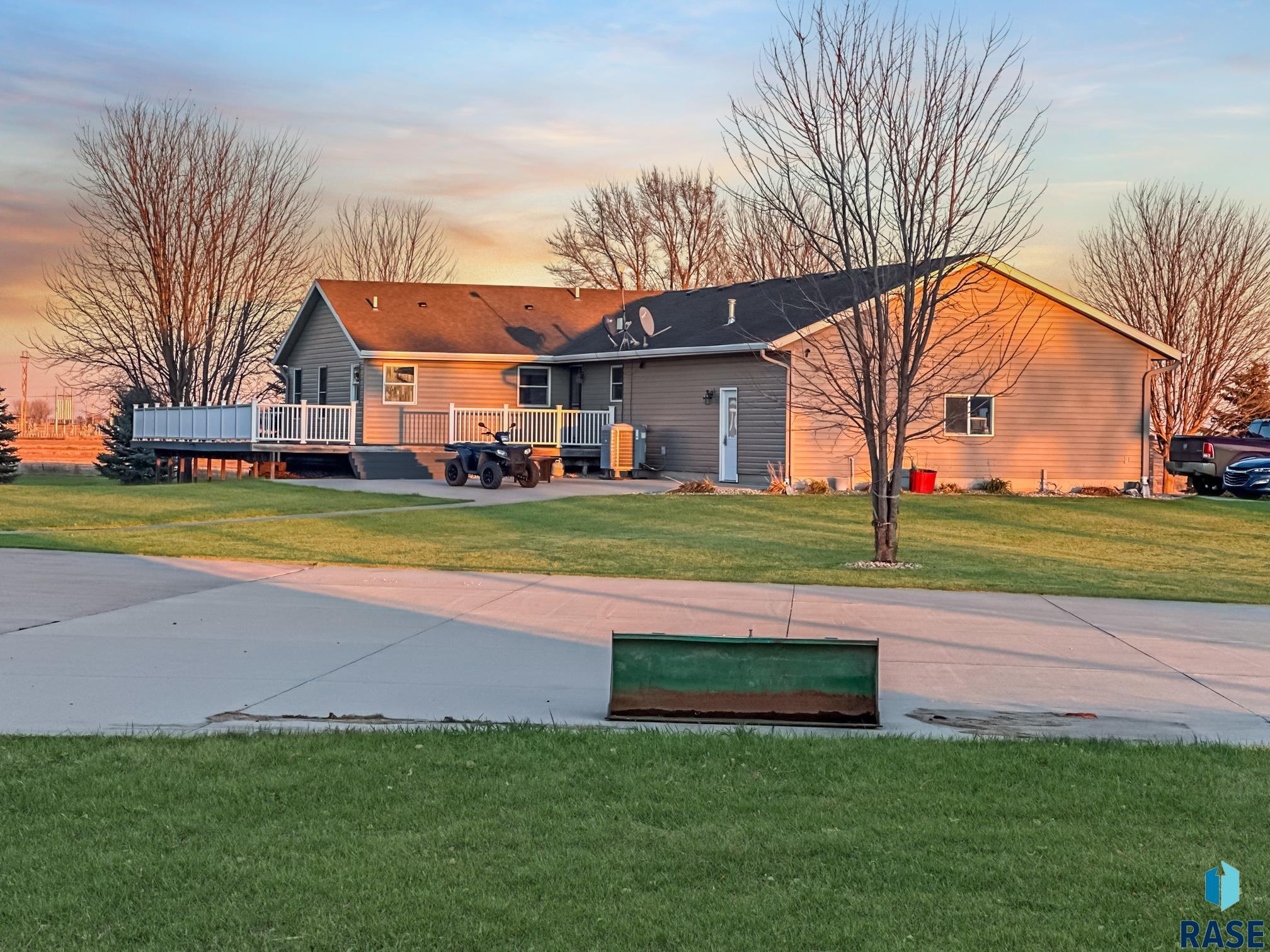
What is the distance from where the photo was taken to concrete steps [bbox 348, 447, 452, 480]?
3441 centimetres

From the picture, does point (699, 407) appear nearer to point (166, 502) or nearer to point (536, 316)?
point (536, 316)

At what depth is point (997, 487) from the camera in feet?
101

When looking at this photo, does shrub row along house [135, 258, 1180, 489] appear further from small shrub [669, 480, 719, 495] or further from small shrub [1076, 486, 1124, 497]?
small shrub [669, 480, 719, 495]

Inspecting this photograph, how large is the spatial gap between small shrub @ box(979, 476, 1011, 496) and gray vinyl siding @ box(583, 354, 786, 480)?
5257 millimetres

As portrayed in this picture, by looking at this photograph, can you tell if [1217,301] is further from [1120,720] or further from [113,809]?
[113,809]

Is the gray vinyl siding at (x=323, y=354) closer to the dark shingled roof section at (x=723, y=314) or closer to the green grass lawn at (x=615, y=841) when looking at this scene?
the dark shingled roof section at (x=723, y=314)

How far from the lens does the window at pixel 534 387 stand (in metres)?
37.5

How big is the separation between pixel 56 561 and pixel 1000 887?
560 inches

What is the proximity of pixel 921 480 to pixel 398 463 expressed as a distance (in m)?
14.1

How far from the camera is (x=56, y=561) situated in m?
16.1

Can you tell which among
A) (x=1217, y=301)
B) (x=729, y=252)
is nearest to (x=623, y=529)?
(x=1217, y=301)

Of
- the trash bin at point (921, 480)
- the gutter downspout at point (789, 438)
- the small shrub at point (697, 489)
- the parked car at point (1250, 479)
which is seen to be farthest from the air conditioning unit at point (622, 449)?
the parked car at point (1250, 479)

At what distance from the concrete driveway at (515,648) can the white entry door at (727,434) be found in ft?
54.2

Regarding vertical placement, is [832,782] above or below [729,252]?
below
